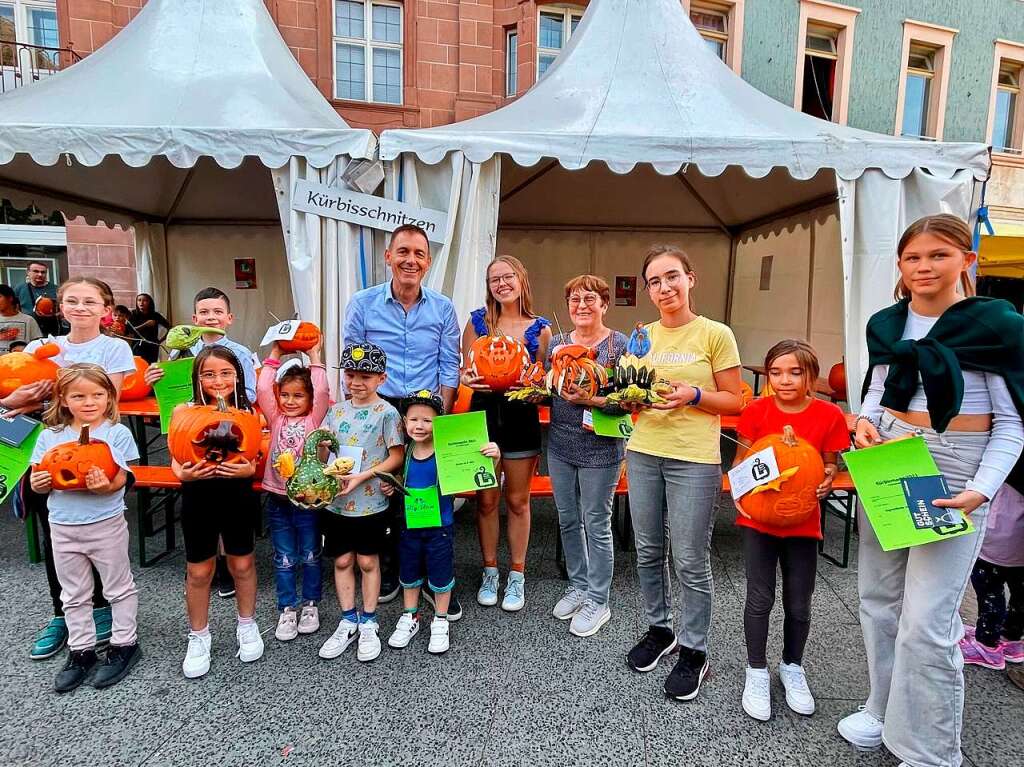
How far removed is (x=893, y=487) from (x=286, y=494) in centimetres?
252

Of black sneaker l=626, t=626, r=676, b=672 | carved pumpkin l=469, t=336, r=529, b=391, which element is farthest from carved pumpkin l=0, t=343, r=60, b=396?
black sneaker l=626, t=626, r=676, b=672

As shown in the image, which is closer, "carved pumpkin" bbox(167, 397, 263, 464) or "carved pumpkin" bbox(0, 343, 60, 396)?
"carved pumpkin" bbox(167, 397, 263, 464)

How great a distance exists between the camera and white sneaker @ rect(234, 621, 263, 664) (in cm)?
271

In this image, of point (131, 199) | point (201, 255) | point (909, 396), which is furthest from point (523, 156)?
point (201, 255)

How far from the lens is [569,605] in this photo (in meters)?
3.16

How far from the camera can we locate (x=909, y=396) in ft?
6.41

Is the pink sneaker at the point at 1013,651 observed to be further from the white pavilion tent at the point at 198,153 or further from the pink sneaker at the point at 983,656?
the white pavilion tent at the point at 198,153

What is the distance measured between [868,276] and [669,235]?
4200 millimetres

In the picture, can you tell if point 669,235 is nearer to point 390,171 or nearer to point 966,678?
point 390,171

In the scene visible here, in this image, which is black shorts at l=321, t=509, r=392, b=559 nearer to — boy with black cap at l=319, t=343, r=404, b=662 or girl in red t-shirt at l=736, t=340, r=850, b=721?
boy with black cap at l=319, t=343, r=404, b=662

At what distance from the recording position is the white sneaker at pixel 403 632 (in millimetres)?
2824

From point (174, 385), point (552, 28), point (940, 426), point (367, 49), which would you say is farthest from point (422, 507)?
point (552, 28)

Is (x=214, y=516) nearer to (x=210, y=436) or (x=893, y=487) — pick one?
(x=210, y=436)

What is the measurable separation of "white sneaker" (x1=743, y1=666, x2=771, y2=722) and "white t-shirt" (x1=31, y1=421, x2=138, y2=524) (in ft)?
9.21
